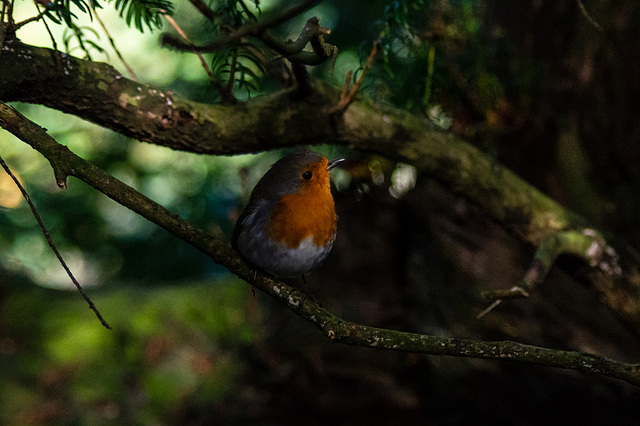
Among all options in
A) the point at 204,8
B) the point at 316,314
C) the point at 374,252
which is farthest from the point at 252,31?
the point at 374,252

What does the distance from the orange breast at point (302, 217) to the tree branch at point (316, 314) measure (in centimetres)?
26

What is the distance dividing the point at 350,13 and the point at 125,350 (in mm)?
3536

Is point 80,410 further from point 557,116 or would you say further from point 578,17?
point 578,17

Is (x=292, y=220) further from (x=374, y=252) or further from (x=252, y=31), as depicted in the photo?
(x=374, y=252)

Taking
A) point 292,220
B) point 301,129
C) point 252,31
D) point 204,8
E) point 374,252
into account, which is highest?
point 252,31

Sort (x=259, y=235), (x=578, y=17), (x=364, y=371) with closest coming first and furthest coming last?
(x=259, y=235) < (x=578, y=17) < (x=364, y=371)

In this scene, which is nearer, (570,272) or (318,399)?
(570,272)

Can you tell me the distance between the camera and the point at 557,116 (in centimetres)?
375

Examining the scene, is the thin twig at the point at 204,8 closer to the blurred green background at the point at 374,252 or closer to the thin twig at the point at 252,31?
the blurred green background at the point at 374,252

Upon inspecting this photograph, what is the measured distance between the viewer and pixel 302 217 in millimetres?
2117

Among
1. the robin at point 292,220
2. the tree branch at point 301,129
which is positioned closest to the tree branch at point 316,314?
the robin at point 292,220

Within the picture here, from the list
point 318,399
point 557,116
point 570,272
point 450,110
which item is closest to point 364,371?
point 318,399

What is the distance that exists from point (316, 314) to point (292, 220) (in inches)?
16.8

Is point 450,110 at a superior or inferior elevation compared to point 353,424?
superior
